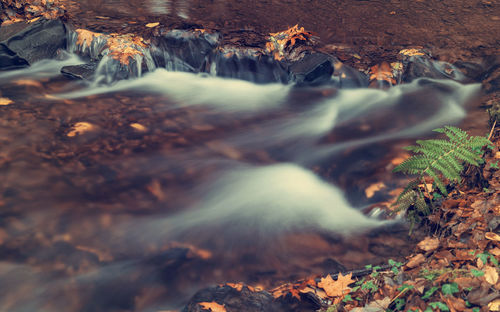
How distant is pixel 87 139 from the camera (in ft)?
18.6

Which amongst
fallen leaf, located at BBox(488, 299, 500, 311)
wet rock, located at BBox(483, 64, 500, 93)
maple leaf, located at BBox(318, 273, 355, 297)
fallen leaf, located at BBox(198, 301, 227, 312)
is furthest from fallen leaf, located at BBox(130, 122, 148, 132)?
wet rock, located at BBox(483, 64, 500, 93)

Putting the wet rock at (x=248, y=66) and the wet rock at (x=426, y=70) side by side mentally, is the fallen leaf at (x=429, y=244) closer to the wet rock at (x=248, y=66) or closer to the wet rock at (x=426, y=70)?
the wet rock at (x=426, y=70)

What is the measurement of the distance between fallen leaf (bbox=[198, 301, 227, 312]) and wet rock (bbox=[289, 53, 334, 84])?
189 inches

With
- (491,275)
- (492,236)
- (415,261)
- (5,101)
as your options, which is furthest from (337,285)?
(5,101)

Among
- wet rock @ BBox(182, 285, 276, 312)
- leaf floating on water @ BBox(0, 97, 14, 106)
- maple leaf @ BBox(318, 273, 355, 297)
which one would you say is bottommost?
wet rock @ BBox(182, 285, 276, 312)

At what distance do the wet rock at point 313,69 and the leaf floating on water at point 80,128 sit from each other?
145 inches

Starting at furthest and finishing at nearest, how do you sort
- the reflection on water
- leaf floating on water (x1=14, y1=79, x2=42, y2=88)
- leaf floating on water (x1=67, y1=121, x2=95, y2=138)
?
leaf floating on water (x1=14, y1=79, x2=42, y2=88) → leaf floating on water (x1=67, y1=121, x2=95, y2=138) → the reflection on water

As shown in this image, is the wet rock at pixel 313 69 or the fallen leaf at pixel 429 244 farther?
the wet rock at pixel 313 69

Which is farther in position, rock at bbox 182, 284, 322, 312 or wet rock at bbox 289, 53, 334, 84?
wet rock at bbox 289, 53, 334, 84

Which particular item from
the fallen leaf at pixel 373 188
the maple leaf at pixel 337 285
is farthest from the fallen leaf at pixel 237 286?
the fallen leaf at pixel 373 188

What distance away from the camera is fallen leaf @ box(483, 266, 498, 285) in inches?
111

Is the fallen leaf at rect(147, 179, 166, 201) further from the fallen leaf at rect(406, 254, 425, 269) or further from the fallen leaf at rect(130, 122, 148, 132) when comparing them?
the fallen leaf at rect(406, 254, 425, 269)

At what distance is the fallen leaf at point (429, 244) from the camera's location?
381cm

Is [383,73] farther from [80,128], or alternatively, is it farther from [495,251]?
[80,128]
